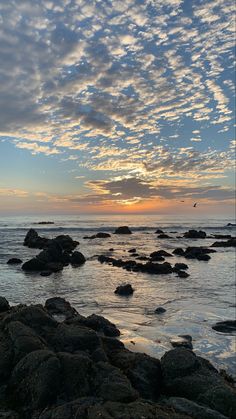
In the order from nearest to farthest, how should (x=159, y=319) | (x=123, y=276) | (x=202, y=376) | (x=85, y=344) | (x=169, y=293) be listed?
(x=202, y=376)
(x=85, y=344)
(x=159, y=319)
(x=169, y=293)
(x=123, y=276)

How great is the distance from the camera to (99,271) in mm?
33688

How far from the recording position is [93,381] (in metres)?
8.41

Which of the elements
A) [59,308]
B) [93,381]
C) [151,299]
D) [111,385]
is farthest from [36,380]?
[151,299]

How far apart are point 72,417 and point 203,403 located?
10.7ft

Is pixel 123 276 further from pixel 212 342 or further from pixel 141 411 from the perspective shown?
pixel 141 411

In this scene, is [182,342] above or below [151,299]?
above

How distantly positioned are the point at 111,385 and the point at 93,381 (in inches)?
21.0

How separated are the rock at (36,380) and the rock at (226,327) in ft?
30.2

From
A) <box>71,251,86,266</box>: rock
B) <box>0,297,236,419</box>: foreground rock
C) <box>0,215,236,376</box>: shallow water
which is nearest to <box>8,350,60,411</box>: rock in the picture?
<box>0,297,236,419</box>: foreground rock

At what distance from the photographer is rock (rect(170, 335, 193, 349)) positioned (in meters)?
13.4

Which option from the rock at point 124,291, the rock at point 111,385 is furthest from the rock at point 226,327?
the rock at point 124,291

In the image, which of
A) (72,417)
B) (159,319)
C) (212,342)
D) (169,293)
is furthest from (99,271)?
(72,417)

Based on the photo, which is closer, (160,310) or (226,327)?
(226,327)

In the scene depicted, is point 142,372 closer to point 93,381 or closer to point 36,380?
point 93,381
